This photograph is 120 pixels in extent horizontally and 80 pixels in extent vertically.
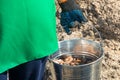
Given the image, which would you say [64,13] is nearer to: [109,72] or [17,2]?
[17,2]

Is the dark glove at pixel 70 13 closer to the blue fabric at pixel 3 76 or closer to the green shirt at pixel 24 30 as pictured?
the green shirt at pixel 24 30

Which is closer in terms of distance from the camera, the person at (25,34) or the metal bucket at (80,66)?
the person at (25,34)

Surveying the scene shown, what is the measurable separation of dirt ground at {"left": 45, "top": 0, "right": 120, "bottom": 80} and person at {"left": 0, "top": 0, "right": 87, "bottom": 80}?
104cm

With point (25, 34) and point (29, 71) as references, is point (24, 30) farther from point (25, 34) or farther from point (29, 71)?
point (29, 71)

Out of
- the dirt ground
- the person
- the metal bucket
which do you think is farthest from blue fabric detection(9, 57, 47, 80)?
the dirt ground

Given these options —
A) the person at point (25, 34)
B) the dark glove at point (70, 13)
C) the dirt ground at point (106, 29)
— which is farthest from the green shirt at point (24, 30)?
the dirt ground at point (106, 29)

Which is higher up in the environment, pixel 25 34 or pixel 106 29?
pixel 25 34

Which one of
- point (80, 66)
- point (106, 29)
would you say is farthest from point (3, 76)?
point (106, 29)

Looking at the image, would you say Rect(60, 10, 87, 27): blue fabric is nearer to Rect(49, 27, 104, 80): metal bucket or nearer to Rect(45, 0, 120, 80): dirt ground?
Rect(49, 27, 104, 80): metal bucket

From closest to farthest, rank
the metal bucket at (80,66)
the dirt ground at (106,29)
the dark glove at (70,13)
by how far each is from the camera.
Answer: the dark glove at (70,13)
the metal bucket at (80,66)
the dirt ground at (106,29)

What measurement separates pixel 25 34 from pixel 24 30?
0.02 meters

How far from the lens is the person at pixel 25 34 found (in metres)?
1.35

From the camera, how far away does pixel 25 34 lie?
1.40 metres

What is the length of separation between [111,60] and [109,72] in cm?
12
